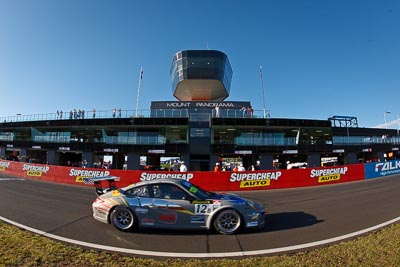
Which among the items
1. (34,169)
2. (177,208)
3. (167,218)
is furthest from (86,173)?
(177,208)

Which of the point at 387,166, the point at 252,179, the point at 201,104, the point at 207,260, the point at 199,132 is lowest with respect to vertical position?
the point at 207,260

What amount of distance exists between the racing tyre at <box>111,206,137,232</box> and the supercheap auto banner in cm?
947

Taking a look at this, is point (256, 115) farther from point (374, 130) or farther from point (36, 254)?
point (36, 254)

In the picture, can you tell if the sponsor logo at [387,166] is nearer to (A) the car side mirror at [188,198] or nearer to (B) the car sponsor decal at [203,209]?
(B) the car sponsor decal at [203,209]

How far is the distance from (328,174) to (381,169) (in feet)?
25.3

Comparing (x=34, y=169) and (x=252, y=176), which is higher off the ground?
(x=34, y=169)

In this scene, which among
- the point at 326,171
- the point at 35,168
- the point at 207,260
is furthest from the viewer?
the point at 35,168

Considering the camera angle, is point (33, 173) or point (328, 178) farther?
point (33, 173)

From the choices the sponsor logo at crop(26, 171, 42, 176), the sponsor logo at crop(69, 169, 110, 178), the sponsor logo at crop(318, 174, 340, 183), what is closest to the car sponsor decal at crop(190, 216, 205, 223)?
the sponsor logo at crop(69, 169, 110, 178)

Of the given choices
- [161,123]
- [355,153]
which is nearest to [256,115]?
[161,123]

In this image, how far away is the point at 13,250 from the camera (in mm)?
4246

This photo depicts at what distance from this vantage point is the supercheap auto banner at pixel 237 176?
15.3 meters

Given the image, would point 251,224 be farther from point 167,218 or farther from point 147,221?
point 147,221

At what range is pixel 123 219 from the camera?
5.88 metres
